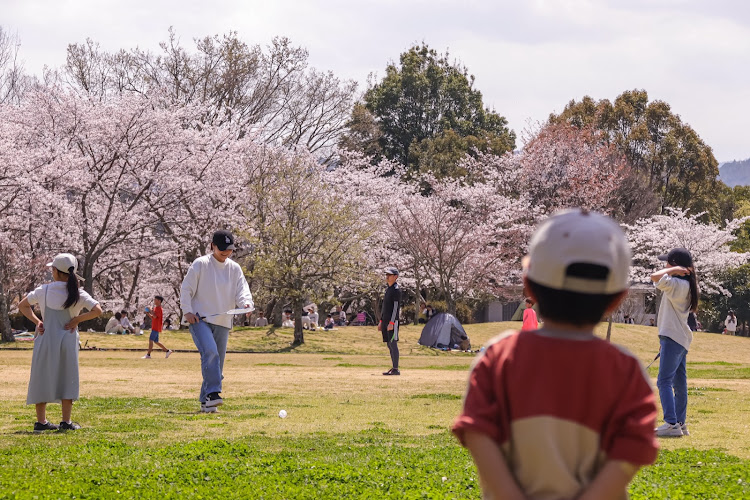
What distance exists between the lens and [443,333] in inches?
1335

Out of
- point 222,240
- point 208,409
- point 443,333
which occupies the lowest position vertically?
point 208,409

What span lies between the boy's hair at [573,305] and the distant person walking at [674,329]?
645 cm

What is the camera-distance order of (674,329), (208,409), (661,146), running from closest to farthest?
1. (674,329)
2. (208,409)
3. (661,146)

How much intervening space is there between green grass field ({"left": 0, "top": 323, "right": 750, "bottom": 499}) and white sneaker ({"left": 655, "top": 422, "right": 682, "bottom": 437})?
8.8 inches

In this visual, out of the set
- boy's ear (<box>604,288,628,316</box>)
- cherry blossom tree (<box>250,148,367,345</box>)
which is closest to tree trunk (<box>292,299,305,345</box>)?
cherry blossom tree (<box>250,148,367,345</box>)

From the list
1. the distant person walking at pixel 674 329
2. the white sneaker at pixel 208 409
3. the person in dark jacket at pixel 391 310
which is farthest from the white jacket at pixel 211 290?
the person in dark jacket at pixel 391 310

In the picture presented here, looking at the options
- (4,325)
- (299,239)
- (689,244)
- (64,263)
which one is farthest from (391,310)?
(689,244)

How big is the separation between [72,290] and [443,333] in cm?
2518

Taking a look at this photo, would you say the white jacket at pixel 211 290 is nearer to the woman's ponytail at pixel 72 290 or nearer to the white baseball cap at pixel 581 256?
the woman's ponytail at pixel 72 290

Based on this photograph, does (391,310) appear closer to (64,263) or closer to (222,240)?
(222,240)

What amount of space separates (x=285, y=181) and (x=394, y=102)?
31.3 metres

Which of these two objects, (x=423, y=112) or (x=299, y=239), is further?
(x=423, y=112)

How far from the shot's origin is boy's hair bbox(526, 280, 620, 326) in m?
2.84

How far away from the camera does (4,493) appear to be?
5.90 m
